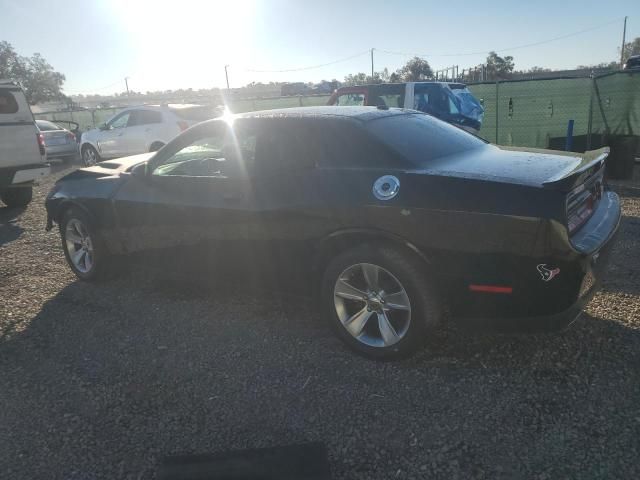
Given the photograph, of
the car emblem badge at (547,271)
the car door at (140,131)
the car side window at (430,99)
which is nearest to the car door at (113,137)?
the car door at (140,131)

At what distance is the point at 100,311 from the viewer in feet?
14.1

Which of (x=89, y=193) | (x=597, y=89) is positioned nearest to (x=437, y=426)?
(x=89, y=193)

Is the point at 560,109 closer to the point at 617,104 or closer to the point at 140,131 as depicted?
the point at 617,104

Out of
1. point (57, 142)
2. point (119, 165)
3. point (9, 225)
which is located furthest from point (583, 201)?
point (57, 142)

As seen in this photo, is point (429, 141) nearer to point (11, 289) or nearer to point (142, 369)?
point (142, 369)

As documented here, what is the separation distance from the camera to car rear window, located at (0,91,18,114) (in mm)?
8062

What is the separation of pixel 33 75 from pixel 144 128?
48640mm

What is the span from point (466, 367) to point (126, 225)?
3.04 metres

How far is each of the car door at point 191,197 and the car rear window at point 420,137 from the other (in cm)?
102

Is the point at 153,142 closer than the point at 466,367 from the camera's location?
No

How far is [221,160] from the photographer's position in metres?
3.99

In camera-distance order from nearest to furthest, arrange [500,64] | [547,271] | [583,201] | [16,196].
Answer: [547,271] < [583,201] < [16,196] < [500,64]

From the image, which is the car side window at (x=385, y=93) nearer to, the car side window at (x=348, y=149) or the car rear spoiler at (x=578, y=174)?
the car side window at (x=348, y=149)

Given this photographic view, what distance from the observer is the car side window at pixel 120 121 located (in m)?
12.3
